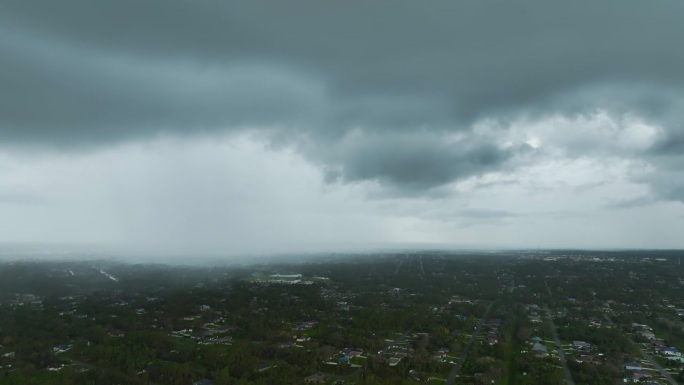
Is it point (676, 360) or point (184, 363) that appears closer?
point (184, 363)

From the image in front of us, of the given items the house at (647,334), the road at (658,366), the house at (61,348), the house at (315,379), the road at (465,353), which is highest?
the house at (61,348)

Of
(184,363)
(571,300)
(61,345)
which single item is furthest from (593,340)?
(61,345)

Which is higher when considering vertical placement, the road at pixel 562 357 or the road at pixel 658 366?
the road at pixel 562 357

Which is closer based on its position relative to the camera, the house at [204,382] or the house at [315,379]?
the house at [204,382]

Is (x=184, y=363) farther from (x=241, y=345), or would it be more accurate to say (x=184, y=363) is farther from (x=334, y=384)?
(x=334, y=384)

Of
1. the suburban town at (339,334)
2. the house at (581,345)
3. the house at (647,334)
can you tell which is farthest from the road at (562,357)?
the house at (647,334)

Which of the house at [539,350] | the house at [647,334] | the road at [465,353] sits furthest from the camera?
the house at [647,334]

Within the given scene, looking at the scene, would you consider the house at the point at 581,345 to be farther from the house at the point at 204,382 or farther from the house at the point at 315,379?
the house at the point at 204,382

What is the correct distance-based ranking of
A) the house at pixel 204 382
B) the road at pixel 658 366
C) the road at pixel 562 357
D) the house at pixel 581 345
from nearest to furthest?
the house at pixel 204 382
the road at pixel 562 357
the road at pixel 658 366
the house at pixel 581 345

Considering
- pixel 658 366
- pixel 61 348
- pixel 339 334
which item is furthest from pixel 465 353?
pixel 61 348
